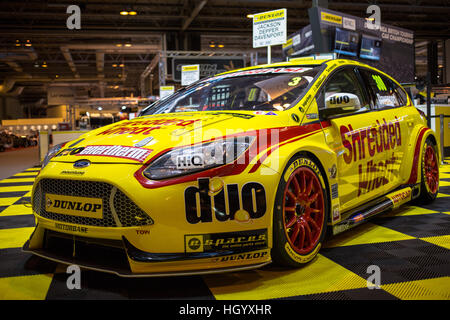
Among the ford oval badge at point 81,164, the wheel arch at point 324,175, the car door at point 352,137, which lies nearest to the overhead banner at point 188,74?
the car door at point 352,137

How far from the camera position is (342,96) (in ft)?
9.53

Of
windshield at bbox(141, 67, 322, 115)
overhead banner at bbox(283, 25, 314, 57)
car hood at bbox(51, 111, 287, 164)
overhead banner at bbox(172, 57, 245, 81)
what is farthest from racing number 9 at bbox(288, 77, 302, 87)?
overhead banner at bbox(172, 57, 245, 81)

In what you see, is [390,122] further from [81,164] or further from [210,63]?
[210,63]

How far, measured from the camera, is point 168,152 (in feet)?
7.57

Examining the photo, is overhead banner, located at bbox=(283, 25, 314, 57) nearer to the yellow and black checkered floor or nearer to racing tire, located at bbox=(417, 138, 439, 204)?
racing tire, located at bbox=(417, 138, 439, 204)

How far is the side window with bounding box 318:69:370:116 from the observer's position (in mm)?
2889

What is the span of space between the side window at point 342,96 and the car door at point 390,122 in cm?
16

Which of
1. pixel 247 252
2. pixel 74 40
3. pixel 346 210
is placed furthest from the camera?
pixel 74 40

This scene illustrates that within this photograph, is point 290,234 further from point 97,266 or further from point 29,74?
point 29,74

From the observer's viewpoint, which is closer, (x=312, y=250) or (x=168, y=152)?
(x=168, y=152)

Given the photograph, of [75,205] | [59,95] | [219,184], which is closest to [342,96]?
[219,184]

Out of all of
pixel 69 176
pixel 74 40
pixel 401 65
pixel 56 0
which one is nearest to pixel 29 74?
pixel 74 40
